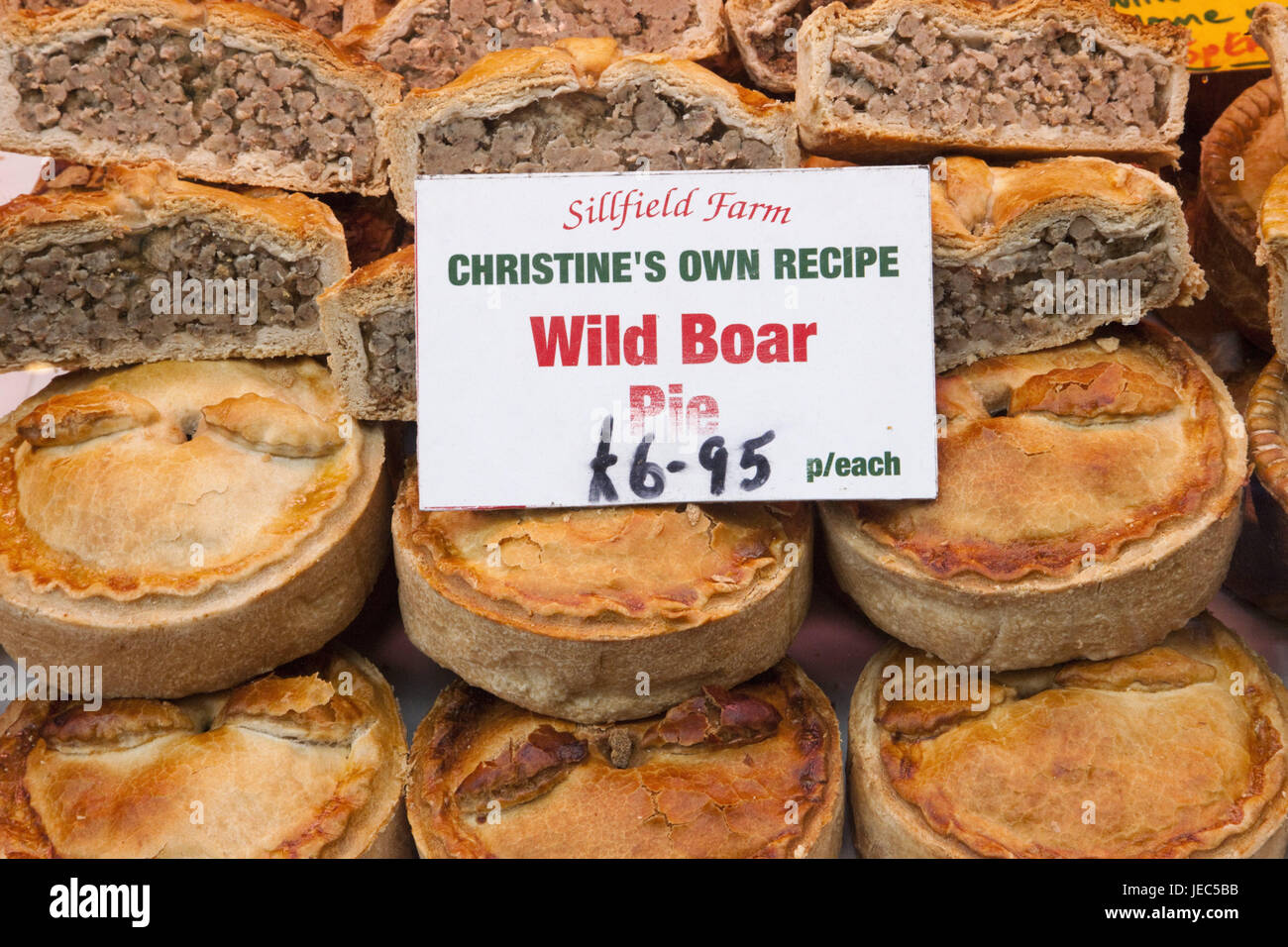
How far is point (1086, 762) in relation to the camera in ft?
7.44

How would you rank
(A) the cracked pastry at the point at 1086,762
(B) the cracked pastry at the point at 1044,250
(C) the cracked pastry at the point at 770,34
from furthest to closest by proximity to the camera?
(C) the cracked pastry at the point at 770,34, (B) the cracked pastry at the point at 1044,250, (A) the cracked pastry at the point at 1086,762

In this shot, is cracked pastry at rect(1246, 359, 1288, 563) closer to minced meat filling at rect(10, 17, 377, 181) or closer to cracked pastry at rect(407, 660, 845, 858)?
cracked pastry at rect(407, 660, 845, 858)

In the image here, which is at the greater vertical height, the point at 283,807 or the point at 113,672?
the point at 113,672

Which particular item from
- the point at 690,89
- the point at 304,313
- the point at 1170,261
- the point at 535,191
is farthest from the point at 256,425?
the point at 1170,261

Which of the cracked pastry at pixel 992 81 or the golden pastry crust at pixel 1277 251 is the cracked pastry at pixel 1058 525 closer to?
the golden pastry crust at pixel 1277 251

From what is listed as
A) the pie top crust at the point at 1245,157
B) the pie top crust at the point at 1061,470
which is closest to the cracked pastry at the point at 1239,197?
the pie top crust at the point at 1245,157

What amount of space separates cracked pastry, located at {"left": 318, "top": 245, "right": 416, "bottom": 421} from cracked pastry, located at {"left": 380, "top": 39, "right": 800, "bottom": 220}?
0.27 metres

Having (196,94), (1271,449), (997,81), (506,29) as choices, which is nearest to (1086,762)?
(1271,449)

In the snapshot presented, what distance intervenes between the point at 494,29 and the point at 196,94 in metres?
0.75

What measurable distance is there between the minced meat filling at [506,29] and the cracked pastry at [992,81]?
0.42 m

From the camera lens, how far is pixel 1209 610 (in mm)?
2752

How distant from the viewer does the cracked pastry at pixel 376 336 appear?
2.41 metres

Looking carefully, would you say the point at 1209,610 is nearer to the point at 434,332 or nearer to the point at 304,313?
the point at 434,332

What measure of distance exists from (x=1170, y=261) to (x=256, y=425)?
2049 millimetres
